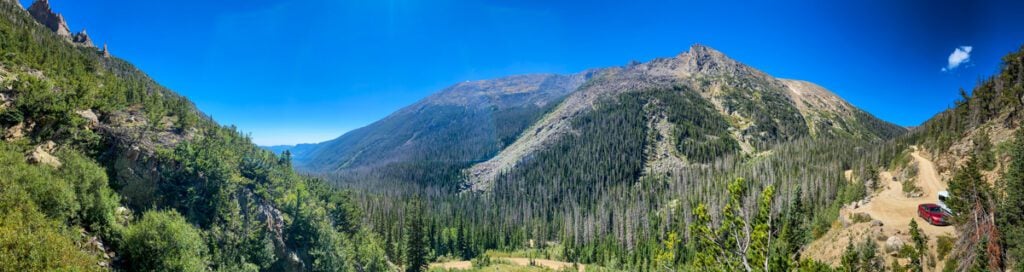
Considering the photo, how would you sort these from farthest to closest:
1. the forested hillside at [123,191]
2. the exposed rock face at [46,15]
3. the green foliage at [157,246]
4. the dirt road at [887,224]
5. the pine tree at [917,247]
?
the exposed rock face at [46,15] < the dirt road at [887,224] < the pine tree at [917,247] < the green foliage at [157,246] < the forested hillside at [123,191]

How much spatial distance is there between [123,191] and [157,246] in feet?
37.1

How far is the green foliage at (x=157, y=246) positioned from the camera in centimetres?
2842

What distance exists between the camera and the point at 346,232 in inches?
3346

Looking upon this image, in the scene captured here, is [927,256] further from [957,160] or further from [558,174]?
[558,174]

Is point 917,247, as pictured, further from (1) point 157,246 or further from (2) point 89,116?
(2) point 89,116

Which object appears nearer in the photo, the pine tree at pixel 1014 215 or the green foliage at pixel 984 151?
the pine tree at pixel 1014 215

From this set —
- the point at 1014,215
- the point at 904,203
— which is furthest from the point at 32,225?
the point at 904,203

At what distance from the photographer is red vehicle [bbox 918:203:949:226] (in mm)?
44906

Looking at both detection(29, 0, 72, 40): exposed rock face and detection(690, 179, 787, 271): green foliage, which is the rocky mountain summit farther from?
detection(690, 179, 787, 271): green foliage

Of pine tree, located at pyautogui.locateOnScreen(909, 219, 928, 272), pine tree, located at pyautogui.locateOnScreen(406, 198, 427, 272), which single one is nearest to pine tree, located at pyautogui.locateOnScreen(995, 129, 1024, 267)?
pine tree, located at pyautogui.locateOnScreen(909, 219, 928, 272)

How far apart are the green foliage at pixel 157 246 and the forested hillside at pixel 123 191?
0.08 meters

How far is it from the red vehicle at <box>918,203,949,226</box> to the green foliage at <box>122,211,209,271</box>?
73742mm

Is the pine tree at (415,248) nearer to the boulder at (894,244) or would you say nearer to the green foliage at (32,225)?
the green foliage at (32,225)

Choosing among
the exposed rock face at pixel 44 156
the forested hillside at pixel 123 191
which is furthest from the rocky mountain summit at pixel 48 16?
the exposed rock face at pixel 44 156
